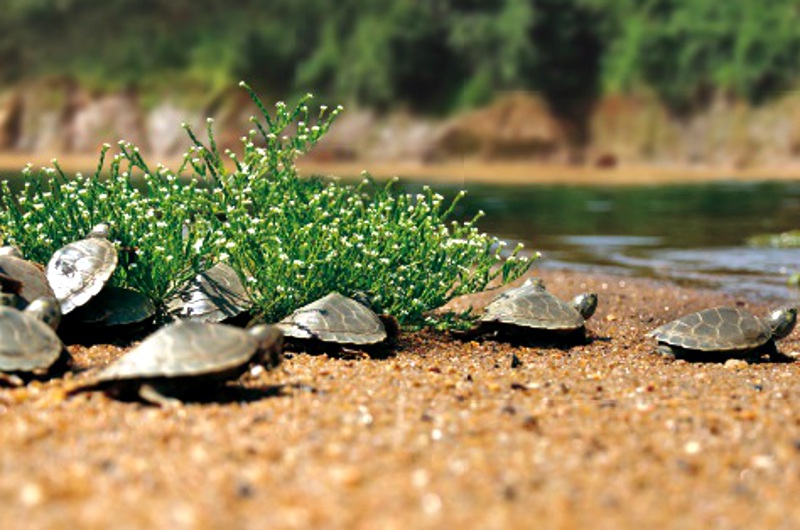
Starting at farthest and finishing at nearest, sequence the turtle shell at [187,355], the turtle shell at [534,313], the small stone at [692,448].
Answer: the turtle shell at [534,313] → the turtle shell at [187,355] → the small stone at [692,448]

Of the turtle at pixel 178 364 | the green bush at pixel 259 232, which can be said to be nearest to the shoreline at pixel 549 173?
the green bush at pixel 259 232

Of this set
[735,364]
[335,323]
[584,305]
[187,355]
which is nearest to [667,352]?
[735,364]

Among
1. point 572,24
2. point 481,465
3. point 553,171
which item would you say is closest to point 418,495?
point 481,465

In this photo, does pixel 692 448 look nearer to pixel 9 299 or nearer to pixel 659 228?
pixel 9 299

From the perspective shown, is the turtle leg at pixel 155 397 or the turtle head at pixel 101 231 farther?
the turtle head at pixel 101 231

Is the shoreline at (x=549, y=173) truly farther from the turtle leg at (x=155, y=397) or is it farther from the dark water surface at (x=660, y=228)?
the turtle leg at (x=155, y=397)

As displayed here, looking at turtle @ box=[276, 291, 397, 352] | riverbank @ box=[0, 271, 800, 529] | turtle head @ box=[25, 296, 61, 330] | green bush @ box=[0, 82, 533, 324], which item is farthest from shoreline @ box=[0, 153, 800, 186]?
riverbank @ box=[0, 271, 800, 529]
